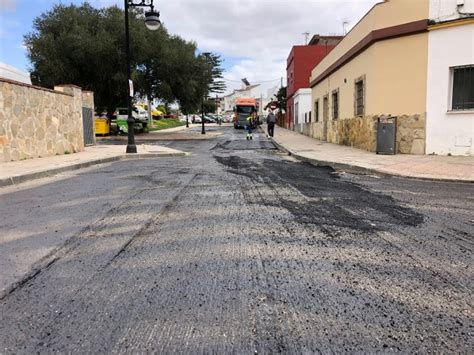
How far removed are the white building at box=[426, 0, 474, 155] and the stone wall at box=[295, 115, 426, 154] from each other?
33 centimetres

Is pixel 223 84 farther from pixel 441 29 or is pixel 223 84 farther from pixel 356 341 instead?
pixel 356 341

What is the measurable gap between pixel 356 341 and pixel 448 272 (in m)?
1.68

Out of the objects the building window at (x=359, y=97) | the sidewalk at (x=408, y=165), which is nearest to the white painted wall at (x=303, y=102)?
the building window at (x=359, y=97)

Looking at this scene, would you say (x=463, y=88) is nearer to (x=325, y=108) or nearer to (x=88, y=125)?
(x=325, y=108)

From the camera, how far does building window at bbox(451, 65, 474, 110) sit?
13.7m

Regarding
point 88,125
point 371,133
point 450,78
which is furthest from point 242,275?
point 88,125

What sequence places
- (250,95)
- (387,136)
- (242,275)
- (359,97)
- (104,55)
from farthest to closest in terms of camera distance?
1. (250,95)
2. (104,55)
3. (359,97)
4. (387,136)
5. (242,275)

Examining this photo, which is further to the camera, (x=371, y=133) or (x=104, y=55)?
(x=104, y=55)

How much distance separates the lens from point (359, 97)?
18203 mm

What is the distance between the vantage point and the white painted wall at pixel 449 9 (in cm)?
1347

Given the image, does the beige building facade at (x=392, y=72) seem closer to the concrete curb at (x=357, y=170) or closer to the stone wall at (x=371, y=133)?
the stone wall at (x=371, y=133)

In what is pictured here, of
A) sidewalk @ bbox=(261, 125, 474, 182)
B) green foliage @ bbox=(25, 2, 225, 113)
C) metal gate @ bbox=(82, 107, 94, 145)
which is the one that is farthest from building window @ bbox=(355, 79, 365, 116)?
green foliage @ bbox=(25, 2, 225, 113)

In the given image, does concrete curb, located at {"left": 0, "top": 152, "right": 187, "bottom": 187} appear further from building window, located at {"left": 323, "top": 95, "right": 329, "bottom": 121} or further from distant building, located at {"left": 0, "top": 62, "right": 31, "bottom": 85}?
building window, located at {"left": 323, "top": 95, "right": 329, "bottom": 121}

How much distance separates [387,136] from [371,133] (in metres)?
1.57
